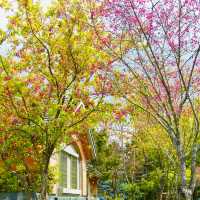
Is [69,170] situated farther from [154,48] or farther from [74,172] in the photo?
[154,48]

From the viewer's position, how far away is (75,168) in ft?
64.7

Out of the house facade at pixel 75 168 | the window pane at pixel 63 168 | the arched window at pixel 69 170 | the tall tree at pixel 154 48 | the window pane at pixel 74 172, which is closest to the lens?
the tall tree at pixel 154 48

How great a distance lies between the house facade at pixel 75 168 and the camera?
16.3m

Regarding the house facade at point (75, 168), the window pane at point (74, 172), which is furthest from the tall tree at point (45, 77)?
the window pane at point (74, 172)

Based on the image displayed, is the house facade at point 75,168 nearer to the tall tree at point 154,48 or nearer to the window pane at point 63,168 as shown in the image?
the window pane at point 63,168

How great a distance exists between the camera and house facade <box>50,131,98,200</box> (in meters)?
16.3

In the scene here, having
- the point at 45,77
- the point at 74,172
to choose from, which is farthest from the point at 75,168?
the point at 45,77

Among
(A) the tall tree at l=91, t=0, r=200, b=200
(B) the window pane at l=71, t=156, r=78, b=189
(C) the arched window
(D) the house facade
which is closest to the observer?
(A) the tall tree at l=91, t=0, r=200, b=200

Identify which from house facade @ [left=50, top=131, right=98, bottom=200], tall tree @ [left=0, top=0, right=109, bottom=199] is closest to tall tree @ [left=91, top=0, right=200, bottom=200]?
tall tree @ [left=0, top=0, right=109, bottom=199]

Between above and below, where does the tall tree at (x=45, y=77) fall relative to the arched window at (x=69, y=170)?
above

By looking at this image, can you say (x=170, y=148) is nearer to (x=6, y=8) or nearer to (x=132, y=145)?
(x=132, y=145)

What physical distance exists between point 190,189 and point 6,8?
5.62 m

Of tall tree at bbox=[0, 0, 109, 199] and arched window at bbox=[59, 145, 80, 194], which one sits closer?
tall tree at bbox=[0, 0, 109, 199]

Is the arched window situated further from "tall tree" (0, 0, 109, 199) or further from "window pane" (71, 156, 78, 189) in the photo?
"tall tree" (0, 0, 109, 199)
